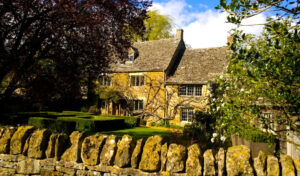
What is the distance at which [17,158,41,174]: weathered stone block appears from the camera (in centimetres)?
352

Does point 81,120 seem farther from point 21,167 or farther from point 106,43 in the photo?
point 21,167

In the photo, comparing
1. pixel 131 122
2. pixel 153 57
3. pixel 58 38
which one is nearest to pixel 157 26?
pixel 153 57

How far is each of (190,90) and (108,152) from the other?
16.6 m

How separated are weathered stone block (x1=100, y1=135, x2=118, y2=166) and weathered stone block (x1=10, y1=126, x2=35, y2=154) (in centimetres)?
163

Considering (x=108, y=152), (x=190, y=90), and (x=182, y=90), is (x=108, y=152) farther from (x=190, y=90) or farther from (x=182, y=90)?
(x=182, y=90)

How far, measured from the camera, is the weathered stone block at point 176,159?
288 cm

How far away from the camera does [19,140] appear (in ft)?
11.9

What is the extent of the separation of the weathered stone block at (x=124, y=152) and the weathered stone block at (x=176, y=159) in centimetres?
65

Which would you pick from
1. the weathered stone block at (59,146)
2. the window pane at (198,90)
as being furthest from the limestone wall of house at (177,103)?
the weathered stone block at (59,146)

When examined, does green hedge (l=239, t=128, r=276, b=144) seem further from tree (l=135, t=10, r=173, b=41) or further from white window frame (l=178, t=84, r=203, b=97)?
tree (l=135, t=10, r=173, b=41)

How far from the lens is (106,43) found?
6340 millimetres

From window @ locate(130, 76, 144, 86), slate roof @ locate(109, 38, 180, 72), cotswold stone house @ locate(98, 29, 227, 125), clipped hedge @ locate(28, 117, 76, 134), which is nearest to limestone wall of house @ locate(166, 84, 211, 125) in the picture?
cotswold stone house @ locate(98, 29, 227, 125)

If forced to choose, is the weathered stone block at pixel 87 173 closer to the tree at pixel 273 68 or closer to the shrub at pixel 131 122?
the tree at pixel 273 68

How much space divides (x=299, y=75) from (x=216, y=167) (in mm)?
2299
